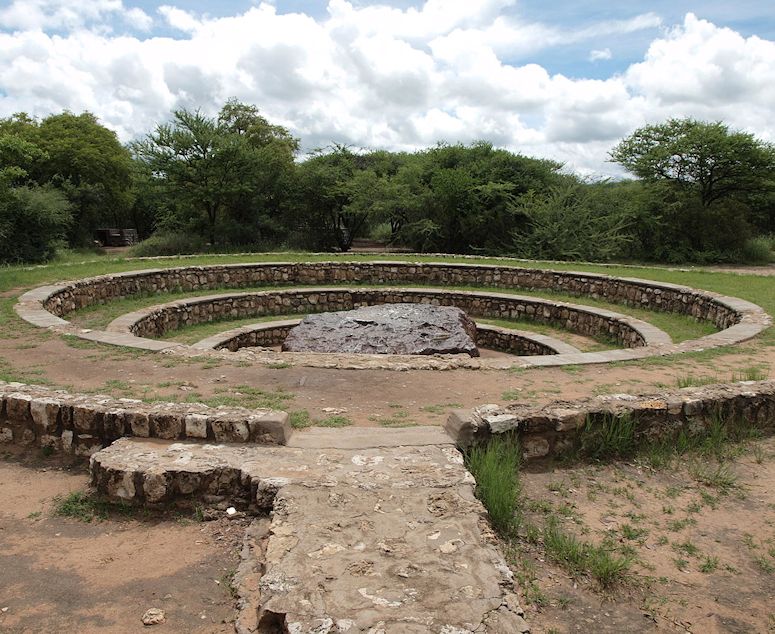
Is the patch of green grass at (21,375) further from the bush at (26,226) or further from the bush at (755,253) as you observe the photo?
the bush at (755,253)

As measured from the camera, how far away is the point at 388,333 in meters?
9.52

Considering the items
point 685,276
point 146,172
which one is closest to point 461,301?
point 685,276

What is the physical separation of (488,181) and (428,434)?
67.1 feet

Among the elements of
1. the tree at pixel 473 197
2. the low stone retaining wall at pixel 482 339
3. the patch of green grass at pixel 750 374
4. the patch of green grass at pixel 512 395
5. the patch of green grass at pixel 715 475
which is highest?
the tree at pixel 473 197

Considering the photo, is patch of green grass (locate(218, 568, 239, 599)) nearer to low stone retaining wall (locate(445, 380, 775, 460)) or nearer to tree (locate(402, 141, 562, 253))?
low stone retaining wall (locate(445, 380, 775, 460))

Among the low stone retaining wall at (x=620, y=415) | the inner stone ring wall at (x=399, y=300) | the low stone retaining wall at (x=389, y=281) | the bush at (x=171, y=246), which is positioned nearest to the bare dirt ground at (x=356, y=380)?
the inner stone ring wall at (x=399, y=300)

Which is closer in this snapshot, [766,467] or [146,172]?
[766,467]

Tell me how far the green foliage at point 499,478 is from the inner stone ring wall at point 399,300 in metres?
2.52

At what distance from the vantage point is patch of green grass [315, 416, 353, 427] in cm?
489

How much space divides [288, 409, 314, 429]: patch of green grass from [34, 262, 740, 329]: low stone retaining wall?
7.37 meters

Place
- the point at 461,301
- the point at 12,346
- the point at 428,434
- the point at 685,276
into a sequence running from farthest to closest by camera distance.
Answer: the point at 685,276
the point at 461,301
the point at 12,346
the point at 428,434

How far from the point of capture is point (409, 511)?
11.1 ft

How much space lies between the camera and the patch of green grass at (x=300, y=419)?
4820mm

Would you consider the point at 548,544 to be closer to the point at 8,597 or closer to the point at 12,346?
the point at 8,597
